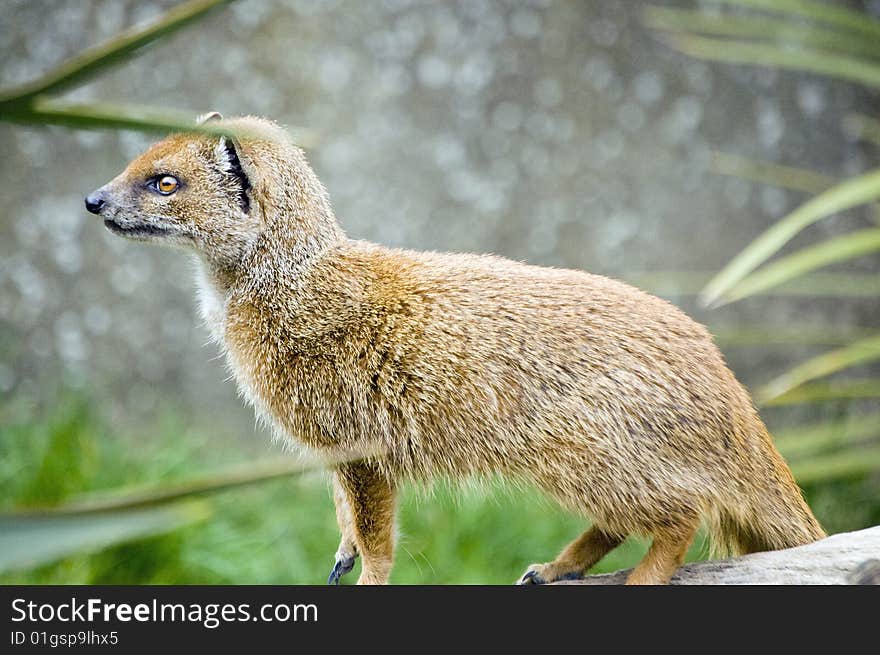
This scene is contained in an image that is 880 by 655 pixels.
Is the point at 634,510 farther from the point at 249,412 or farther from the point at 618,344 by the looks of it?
the point at 249,412

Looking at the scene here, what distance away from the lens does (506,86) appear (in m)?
3.79

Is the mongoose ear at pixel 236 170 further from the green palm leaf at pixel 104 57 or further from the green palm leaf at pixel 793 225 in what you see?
the green palm leaf at pixel 104 57

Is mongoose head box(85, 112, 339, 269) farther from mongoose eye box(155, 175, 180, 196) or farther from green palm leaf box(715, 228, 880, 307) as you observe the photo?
green palm leaf box(715, 228, 880, 307)

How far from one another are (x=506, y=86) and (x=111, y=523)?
343 centimetres

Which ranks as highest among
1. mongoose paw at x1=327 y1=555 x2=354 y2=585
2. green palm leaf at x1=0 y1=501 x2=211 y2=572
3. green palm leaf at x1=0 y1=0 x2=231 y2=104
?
mongoose paw at x1=327 y1=555 x2=354 y2=585

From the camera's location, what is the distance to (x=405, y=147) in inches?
148

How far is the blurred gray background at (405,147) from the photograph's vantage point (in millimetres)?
3666

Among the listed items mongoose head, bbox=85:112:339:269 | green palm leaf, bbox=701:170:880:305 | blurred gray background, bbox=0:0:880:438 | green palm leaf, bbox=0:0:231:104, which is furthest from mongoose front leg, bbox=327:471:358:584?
blurred gray background, bbox=0:0:880:438

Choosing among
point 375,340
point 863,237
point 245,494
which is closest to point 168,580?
point 245,494

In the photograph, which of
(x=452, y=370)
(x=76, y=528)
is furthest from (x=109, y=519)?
(x=452, y=370)

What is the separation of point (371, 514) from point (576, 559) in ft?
1.23

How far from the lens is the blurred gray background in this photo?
3.67 m

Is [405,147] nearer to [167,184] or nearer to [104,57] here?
[167,184]

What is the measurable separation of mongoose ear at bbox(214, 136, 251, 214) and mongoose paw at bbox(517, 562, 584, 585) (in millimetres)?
790
